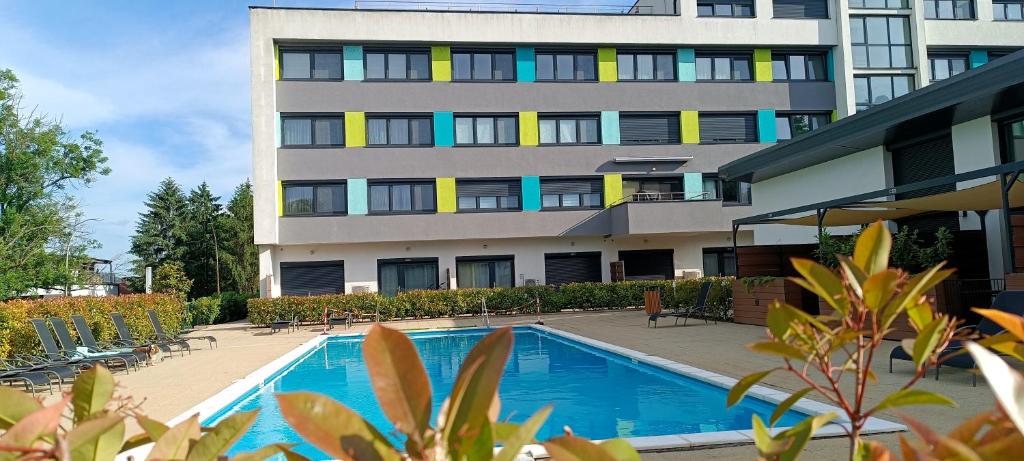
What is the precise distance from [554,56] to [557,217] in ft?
20.7

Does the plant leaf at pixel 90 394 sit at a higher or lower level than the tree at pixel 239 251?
lower

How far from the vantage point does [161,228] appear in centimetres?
4319

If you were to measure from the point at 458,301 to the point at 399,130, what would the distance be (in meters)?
6.95

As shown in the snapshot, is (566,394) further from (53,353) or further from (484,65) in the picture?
(484,65)

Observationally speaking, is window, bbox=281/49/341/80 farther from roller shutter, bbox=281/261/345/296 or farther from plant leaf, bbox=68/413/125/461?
plant leaf, bbox=68/413/125/461

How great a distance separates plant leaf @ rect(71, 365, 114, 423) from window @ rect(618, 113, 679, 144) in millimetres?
26667

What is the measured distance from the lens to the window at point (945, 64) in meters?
28.1

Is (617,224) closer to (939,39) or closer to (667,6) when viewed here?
(667,6)

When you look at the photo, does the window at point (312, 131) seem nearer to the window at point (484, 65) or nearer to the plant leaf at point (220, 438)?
the window at point (484, 65)

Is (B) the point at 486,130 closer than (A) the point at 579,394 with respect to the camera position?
No

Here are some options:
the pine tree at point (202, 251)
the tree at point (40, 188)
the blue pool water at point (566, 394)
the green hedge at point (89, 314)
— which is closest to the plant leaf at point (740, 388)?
the blue pool water at point (566, 394)

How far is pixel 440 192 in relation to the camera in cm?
2555

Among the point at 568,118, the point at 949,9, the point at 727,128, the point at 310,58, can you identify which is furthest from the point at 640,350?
the point at 949,9

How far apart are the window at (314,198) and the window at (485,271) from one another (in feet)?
16.0
